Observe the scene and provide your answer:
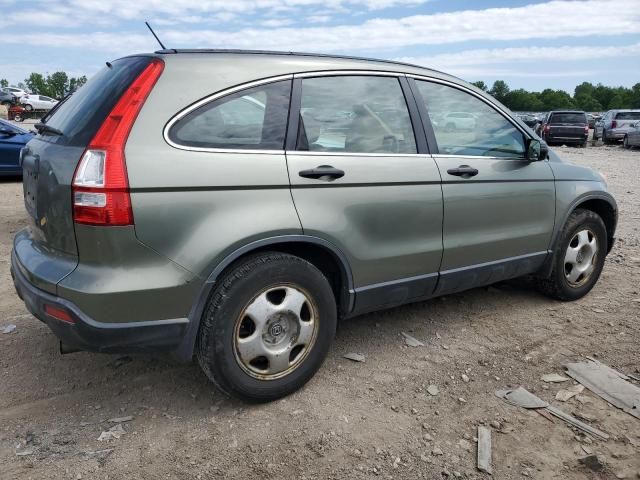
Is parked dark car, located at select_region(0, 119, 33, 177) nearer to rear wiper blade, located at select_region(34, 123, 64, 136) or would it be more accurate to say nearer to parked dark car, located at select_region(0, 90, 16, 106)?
rear wiper blade, located at select_region(34, 123, 64, 136)

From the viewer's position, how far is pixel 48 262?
2.66m

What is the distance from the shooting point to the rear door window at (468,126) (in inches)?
Result: 143

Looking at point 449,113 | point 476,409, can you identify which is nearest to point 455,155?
point 449,113

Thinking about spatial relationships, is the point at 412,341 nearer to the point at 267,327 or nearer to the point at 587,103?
the point at 267,327

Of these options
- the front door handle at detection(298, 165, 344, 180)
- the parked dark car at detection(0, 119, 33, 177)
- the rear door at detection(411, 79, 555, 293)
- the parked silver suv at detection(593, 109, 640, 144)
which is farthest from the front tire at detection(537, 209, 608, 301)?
the parked silver suv at detection(593, 109, 640, 144)

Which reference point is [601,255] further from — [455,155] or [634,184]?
[634,184]

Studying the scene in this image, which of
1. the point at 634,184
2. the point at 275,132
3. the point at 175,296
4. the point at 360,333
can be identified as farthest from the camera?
the point at 634,184

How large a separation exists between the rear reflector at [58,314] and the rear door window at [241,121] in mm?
927

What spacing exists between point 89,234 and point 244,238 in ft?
2.27

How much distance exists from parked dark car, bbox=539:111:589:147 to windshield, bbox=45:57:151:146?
24.9m

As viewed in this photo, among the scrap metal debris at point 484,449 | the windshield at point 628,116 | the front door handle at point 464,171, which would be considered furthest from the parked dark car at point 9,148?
the windshield at point 628,116

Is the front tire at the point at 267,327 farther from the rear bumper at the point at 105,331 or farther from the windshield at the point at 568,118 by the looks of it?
the windshield at the point at 568,118

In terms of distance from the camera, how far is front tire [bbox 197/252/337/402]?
2730 millimetres

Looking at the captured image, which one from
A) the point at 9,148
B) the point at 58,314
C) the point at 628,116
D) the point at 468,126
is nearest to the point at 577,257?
the point at 468,126
